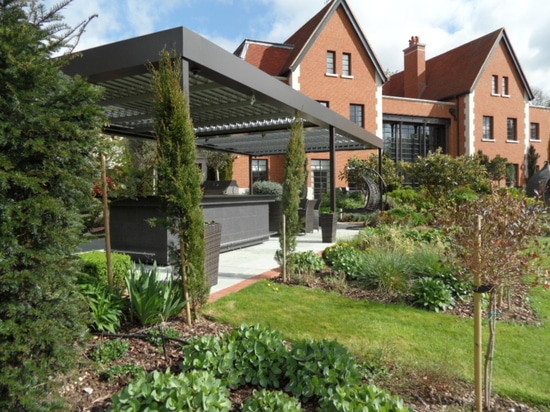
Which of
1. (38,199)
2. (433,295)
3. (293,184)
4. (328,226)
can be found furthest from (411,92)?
(38,199)

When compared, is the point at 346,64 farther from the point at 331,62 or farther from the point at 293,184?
the point at 293,184

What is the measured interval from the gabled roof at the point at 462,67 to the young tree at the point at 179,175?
85.0 feet

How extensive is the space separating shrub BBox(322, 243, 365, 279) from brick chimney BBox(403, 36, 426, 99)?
25.3 meters

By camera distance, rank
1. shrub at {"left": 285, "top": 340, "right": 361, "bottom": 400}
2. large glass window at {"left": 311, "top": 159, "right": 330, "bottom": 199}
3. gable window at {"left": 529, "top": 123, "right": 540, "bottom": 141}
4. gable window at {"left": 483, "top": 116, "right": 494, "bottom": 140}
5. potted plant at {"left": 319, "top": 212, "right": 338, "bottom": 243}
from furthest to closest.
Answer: gable window at {"left": 529, "top": 123, "right": 540, "bottom": 141}, gable window at {"left": 483, "top": 116, "right": 494, "bottom": 140}, large glass window at {"left": 311, "top": 159, "right": 330, "bottom": 199}, potted plant at {"left": 319, "top": 212, "right": 338, "bottom": 243}, shrub at {"left": 285, "top": 340, "right": 361, "bottom": 400}

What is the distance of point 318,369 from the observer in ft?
8.64

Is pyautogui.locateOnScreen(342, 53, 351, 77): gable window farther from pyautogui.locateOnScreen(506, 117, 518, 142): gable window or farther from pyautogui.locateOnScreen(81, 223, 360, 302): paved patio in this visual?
pyautogui.locateOnScreen(81, 223, 360, 302): paved patio

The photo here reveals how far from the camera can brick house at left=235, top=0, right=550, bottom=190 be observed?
849 inches

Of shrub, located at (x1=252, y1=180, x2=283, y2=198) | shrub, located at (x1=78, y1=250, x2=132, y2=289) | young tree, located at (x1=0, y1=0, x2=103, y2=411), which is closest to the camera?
young tree, located at (x1=0, y1=0, x2=103, y2=411)

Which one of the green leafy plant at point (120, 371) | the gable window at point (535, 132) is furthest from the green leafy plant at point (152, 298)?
the gable window at point (535, 132)

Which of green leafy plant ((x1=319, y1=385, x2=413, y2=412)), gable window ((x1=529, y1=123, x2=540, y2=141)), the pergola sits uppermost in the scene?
gable window ((x1=529, y1=123, x2=540, y2=141))

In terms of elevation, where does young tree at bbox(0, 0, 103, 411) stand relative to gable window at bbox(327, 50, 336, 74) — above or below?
below

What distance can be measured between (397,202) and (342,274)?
10.2 metres

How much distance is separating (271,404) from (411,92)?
3043cm

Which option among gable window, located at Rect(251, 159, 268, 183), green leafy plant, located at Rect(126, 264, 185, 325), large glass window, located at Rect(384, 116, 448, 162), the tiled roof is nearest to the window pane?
the tiled roof
